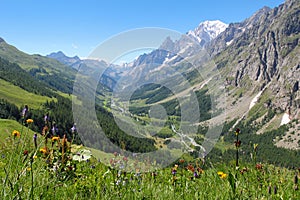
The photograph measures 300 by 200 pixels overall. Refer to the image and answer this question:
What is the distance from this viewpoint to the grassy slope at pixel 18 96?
475ft

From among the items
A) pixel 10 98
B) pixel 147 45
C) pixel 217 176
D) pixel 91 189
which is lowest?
pixel 10 98

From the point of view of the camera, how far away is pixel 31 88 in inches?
7849

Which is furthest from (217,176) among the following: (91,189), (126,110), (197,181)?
(126,110)

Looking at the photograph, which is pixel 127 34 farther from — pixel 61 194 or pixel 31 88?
pixel 31 88

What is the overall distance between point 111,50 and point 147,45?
40.3 inches

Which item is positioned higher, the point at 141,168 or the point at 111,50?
the point at 111,50

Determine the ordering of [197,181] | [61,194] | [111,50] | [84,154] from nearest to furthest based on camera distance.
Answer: [61,194] < [84,154] < [197,181] < [111,50]

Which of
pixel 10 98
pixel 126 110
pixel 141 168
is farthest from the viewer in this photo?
pixel 10 98

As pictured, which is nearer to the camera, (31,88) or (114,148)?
(114,148)

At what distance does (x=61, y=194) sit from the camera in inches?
127

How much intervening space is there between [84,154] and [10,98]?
15956 centimetres

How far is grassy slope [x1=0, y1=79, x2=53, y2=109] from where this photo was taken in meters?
145

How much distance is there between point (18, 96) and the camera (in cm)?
15762

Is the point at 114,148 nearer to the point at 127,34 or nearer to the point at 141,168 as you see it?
the point at 141,168
